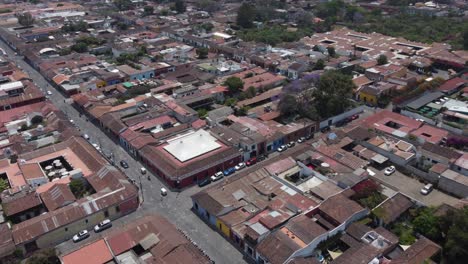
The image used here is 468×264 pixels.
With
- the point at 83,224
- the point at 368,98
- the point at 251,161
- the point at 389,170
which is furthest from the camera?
the point at 368,98

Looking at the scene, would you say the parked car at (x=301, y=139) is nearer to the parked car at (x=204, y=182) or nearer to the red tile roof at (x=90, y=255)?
the parked car at (x=204, y=182)

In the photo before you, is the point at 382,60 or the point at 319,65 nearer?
the point at 319,65

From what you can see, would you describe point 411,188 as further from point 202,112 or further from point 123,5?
point 123,5

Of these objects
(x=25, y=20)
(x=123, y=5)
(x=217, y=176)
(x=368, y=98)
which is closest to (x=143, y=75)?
(x=217, y=176)

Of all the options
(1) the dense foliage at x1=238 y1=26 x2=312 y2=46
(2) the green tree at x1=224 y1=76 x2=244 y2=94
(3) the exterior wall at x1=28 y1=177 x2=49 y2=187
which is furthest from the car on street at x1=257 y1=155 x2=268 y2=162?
(1) the dense foliage at x1=238 y1=26 x2=312 y2=46

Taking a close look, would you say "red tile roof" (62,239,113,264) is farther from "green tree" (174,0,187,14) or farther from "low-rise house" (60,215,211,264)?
"green tree" (174,0,187,14)
